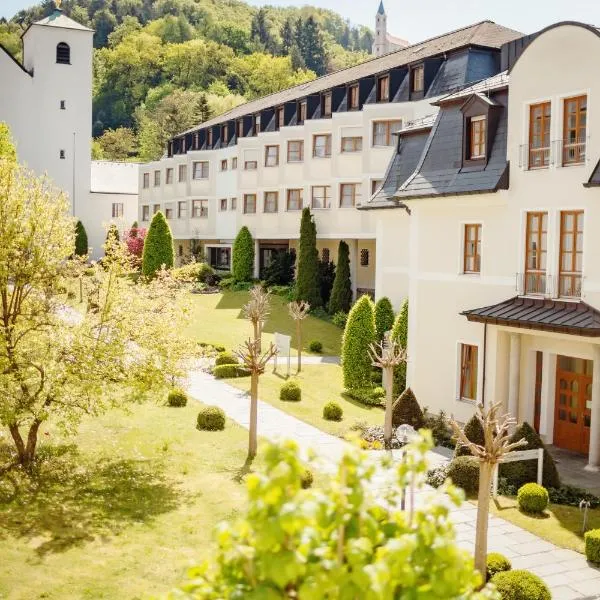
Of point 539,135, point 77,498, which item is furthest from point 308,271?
point 77,498

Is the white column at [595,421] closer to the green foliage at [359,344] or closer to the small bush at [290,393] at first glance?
the green foliage at [359,344]

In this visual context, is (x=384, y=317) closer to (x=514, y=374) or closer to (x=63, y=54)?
(x=514, y=374)

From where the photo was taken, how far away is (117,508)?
15.5m

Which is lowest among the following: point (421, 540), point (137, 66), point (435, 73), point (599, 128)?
point (421, 540)

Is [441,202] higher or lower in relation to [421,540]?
higher

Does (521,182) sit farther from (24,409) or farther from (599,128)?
(24,409)

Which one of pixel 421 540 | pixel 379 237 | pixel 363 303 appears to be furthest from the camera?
pixel 379 237

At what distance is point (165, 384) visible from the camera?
1717 centimetres

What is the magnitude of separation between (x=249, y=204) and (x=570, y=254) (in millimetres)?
35230

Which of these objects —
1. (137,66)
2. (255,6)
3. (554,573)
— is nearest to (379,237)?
(554,573)

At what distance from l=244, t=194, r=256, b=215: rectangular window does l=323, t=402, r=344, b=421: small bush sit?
97.3 feet

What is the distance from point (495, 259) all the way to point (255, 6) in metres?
158

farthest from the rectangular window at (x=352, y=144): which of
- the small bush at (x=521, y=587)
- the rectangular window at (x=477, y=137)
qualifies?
the small bush at (x=521, y=587)

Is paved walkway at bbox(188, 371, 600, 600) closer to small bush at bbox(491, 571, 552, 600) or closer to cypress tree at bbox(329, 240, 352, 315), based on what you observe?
small bush at bbox(491, 571, 552, 600)
